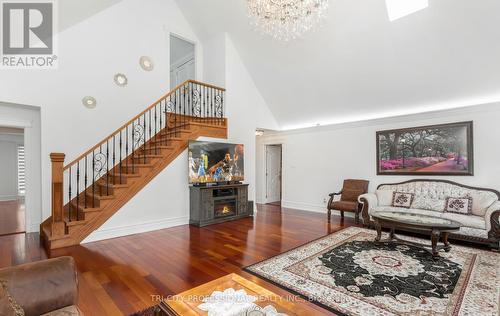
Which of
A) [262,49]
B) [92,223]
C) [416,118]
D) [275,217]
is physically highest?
[262,49]

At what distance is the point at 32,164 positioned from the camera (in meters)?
4.71

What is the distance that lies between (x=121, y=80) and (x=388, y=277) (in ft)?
20.1

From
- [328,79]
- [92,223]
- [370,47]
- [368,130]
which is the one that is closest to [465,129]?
[368,130]

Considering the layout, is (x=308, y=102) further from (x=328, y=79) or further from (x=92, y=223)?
(x=92, y=223)

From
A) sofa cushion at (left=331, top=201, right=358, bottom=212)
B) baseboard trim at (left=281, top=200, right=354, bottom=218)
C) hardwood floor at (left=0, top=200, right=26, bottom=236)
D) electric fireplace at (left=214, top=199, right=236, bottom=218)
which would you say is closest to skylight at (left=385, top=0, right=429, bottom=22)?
sofa cushion at (left=331, top=201, right=358, bottom=212)

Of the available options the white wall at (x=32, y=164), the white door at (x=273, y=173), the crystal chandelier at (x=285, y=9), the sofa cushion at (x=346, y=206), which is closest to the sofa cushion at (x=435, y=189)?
the sofa cushion at (x=346, y=206)

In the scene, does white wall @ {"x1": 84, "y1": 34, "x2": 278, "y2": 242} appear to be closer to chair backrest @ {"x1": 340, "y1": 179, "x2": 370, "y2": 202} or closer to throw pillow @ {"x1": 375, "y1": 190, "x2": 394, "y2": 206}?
chair backrest @ {"x1": 340, "y1": 179, "x2": 370, "y2": 202}

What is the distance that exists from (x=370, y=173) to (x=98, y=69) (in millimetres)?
6647

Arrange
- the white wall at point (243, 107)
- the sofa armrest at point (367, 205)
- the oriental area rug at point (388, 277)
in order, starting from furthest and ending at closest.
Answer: the white wall at point (243, 107)
the sofa armrest at point (367, 205)
the oriental area rug at point (388, 277)

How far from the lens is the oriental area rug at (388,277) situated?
2232mm

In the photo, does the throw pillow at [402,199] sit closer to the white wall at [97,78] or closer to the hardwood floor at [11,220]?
the white wall at [97,78]

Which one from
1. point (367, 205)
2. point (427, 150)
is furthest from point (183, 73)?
point (427, 150)

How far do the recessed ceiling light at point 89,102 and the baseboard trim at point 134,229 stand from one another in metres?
2.61

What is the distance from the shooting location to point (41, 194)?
4.57 meters
